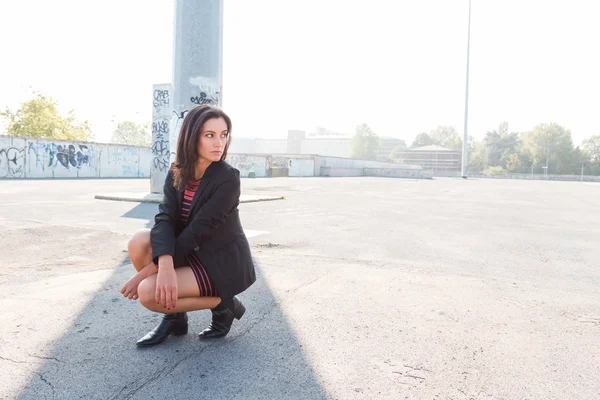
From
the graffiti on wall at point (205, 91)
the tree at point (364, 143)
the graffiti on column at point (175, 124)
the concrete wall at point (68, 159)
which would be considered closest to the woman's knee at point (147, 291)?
the graffiti on wall at point (205, 91)

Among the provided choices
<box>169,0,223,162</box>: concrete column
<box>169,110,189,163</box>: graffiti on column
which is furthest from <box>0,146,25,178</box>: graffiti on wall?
<box>169,0,223,162</box>: concrete column

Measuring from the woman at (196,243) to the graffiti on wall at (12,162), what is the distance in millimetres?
27023

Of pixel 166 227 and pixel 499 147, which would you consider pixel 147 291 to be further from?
pixel 499 147

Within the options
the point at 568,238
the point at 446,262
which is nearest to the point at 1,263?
the point at 446,262

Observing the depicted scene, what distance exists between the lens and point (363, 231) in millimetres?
7652

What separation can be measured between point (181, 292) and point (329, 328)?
1.07 m

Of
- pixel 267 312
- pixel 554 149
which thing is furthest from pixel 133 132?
pixel 267 312

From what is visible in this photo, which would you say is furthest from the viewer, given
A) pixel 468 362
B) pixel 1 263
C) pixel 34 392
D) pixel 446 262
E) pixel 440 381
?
pixel 446 262

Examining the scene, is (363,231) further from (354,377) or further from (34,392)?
(34,392)

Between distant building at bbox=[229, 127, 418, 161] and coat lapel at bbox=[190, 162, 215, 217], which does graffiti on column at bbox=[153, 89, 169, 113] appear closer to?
coat lapel at bbox=[190, 162, 215, 217]

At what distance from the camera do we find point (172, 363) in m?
2.38

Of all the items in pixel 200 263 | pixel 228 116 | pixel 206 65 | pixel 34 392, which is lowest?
pixel 34 392

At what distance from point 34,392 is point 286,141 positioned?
12315cm

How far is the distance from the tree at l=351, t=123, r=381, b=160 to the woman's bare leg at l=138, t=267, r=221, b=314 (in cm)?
12075
